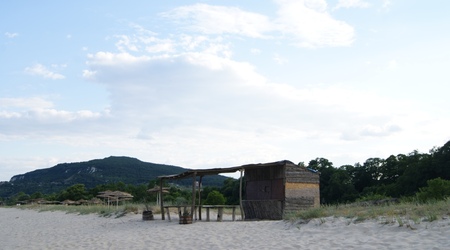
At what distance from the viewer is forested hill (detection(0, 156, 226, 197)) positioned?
10791cm

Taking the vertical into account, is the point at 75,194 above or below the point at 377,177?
below

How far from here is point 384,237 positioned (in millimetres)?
9867

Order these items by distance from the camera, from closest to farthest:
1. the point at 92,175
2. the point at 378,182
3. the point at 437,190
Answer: the point at 437,190 < the point at 378,182 < the point at 92,175

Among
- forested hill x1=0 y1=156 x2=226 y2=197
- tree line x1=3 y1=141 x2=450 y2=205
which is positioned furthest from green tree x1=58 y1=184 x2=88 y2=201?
forested hill x1=0 y1=156 x2=226 y2=197

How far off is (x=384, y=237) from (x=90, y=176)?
368 ft

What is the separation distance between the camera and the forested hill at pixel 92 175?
108 m

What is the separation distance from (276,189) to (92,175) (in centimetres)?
10153

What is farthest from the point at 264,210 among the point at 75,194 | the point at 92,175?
the point at 92,175

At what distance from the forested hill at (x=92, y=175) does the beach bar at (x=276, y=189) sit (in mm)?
76056

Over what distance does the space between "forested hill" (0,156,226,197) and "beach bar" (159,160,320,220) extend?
76056mm

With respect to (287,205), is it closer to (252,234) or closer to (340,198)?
(252,234)

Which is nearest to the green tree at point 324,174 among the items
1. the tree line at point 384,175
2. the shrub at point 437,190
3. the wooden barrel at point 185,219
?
the tree line at point 384,175

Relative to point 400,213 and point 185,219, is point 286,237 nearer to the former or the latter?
point 400,213

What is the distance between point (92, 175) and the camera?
115625mm
